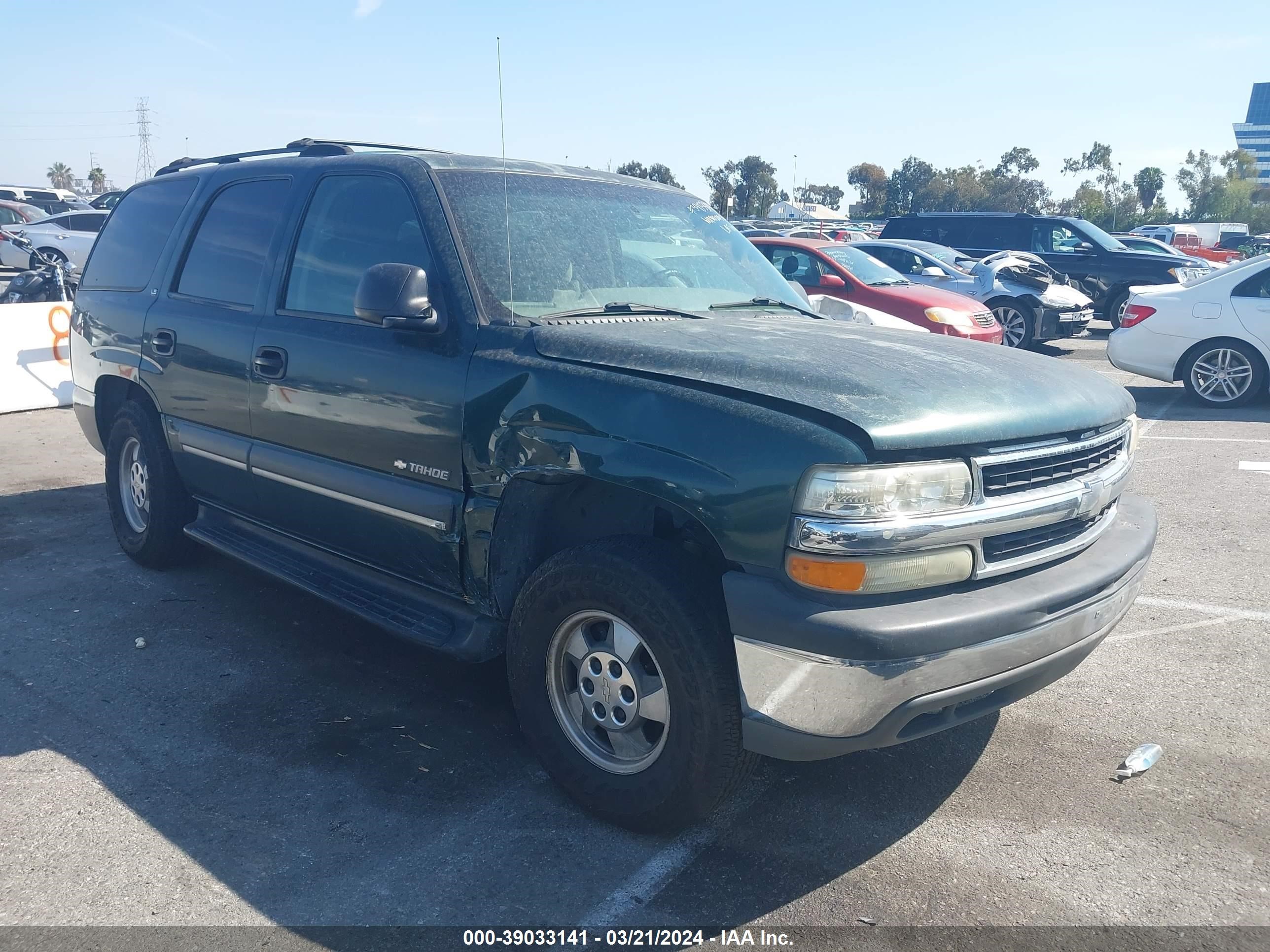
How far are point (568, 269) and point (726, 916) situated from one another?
2.22 m

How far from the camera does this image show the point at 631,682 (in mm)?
3070

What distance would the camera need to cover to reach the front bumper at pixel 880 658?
8.46 ft

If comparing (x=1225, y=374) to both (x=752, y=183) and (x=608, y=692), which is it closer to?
(x=608, y=692)

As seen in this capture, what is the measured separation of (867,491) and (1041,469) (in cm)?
68

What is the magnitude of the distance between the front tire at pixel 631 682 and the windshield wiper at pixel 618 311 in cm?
87

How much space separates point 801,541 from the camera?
263cm

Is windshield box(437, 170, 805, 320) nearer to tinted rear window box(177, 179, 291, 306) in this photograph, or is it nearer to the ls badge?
the ls badge

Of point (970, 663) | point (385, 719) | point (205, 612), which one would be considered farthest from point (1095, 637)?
point (205, 612)

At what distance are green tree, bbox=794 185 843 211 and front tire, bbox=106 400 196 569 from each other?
102104mm

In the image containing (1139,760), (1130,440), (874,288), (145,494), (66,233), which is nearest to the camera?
(1139,760)

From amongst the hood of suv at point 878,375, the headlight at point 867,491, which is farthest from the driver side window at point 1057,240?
the headlight at point 867,491

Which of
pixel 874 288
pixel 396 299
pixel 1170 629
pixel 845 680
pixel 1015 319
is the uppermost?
pixel 396 299

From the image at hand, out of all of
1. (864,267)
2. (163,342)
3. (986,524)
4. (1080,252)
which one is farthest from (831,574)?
(1080,252)

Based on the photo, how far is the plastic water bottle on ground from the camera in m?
3.51
